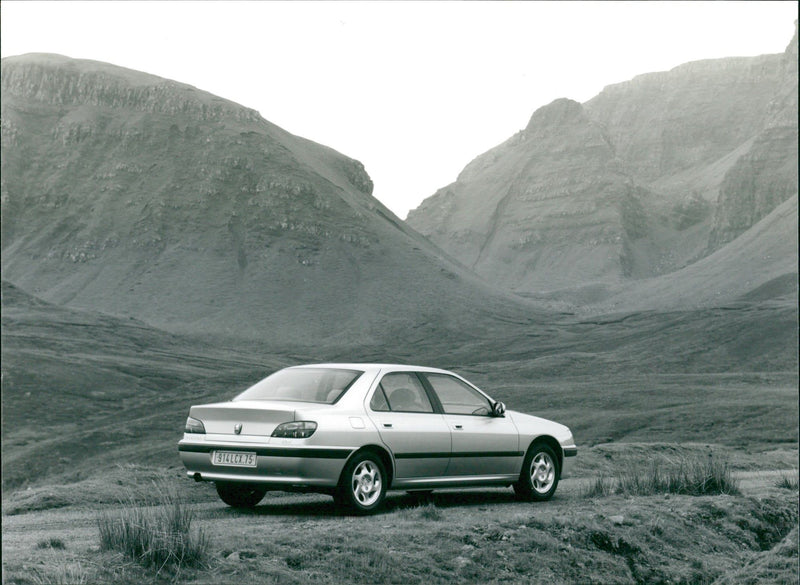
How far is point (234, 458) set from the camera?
9.93m

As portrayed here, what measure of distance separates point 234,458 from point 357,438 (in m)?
1.21

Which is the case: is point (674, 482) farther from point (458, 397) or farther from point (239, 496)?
point (239, 496)

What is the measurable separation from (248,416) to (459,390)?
2673mm

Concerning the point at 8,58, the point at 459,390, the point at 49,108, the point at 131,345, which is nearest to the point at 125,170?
the point at 49,108

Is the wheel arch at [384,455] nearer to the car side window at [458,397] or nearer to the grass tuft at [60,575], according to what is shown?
the car side window at [458,397]

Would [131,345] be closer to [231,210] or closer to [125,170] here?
[231,210]

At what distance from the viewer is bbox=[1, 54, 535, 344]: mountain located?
361 feet

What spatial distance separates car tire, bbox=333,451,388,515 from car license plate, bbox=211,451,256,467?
879 mm

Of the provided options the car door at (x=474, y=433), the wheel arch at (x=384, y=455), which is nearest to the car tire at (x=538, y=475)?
the car door at (x=474, y=433)

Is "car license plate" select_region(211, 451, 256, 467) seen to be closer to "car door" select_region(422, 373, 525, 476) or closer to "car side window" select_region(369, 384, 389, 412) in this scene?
"car side window" select_region(369, 384, 389, 412)

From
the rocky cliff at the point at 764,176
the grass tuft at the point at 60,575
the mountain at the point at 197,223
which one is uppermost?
the rocky cliff at the point at 764,176

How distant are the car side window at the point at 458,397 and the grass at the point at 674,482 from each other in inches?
85.0

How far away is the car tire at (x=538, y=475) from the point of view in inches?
468

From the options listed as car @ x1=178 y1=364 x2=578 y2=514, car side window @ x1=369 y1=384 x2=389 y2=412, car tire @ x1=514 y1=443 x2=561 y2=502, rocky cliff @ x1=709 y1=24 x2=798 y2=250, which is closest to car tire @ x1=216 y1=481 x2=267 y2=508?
car @ x1=178 y1=364 x2=578 y2=514
